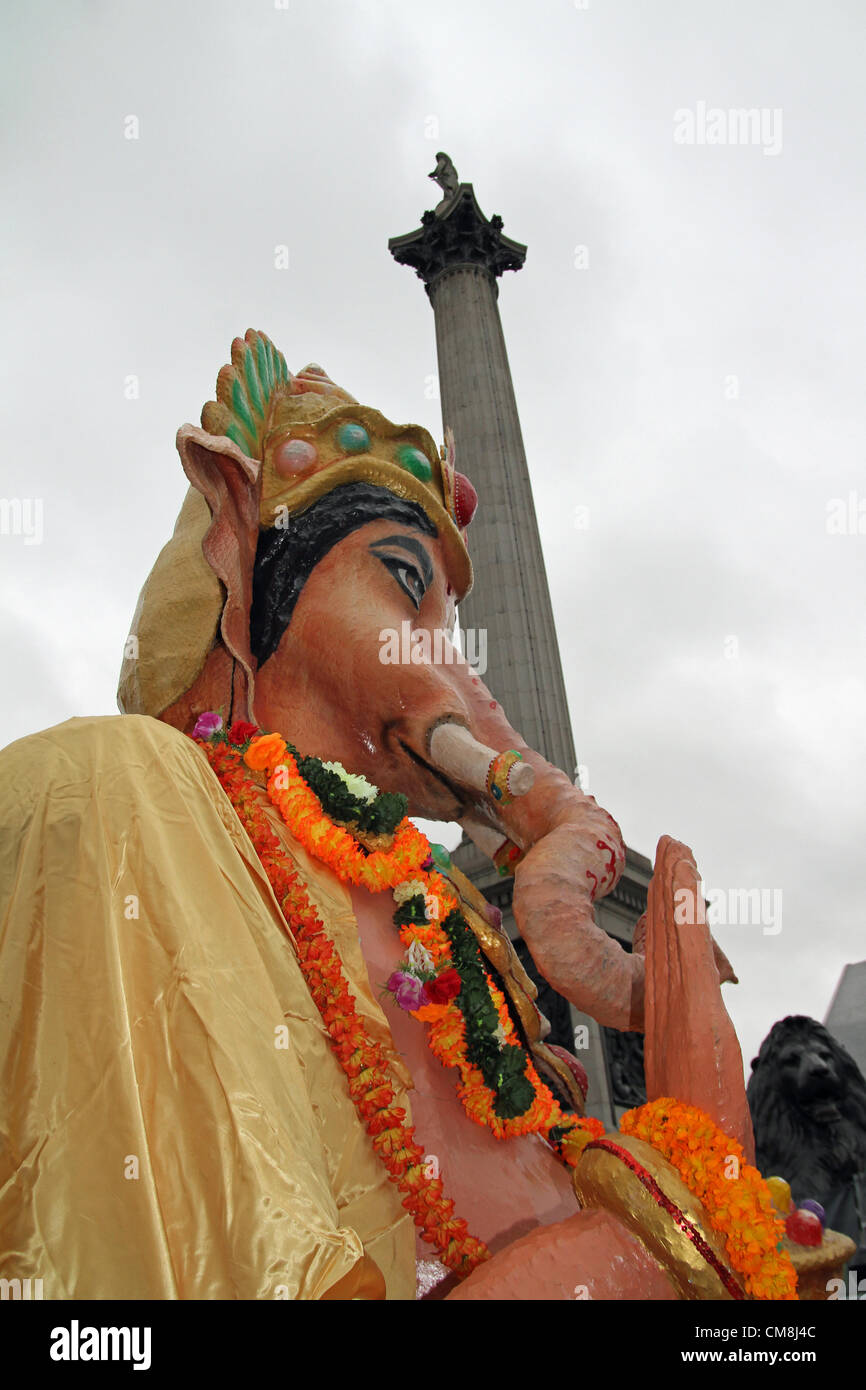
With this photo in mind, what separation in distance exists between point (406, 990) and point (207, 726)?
28.7 inches

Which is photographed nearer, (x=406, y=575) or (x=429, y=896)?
(x=429, y=896)

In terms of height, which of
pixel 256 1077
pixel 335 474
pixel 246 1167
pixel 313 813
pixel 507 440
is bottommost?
pixel 246 1167

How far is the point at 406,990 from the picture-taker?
1.78m

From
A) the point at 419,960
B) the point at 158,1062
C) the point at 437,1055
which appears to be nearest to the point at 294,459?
the point at 419,960

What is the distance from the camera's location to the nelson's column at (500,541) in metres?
7.52

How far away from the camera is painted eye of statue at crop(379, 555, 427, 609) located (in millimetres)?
2330

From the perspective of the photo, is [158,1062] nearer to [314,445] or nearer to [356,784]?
[356,784]

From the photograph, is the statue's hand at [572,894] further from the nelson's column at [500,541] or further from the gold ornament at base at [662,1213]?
the nelson's column at [500,541]

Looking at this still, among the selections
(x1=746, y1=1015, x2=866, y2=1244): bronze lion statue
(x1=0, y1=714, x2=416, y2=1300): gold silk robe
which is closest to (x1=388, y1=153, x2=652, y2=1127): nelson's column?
(x1=746, y1=1015, x2=866, y2=1244): bronze lion statue

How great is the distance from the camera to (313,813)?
1969 millimetres
